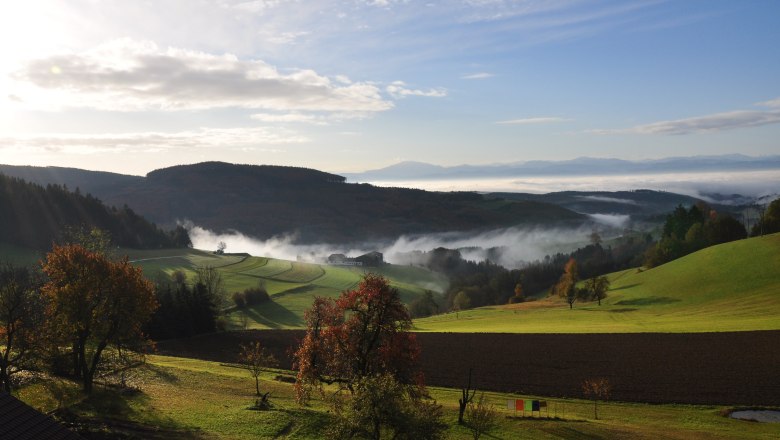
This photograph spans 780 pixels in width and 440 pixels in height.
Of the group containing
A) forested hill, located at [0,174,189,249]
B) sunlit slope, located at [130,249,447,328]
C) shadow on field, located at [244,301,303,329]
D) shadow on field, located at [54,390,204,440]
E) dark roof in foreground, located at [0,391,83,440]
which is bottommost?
shadow on field, located at [244,301,303,329]

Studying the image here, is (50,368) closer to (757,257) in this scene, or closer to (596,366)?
(596,366)

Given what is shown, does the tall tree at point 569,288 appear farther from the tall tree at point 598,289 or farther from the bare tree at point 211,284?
→ the bare tree at point 211,284

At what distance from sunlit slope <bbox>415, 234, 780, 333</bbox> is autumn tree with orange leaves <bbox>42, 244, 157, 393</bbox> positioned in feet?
202

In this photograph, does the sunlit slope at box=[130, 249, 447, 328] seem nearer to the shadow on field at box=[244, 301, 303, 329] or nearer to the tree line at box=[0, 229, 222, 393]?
the shadow on field at box=[244, 301, 303, 329]

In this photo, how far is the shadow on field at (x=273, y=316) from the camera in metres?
118

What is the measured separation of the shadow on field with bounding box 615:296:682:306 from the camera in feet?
341

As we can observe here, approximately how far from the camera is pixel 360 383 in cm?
2886

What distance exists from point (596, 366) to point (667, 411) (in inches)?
590

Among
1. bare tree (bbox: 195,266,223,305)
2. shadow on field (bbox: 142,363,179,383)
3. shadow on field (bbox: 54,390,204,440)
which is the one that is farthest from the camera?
bare tree (bbox: 195,266,223,305)

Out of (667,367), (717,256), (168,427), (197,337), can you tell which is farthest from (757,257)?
(168,427)

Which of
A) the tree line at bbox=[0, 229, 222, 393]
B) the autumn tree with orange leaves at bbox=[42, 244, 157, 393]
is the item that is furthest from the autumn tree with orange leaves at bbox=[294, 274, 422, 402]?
the tree line at bbox=[0, 229, 222, 393]

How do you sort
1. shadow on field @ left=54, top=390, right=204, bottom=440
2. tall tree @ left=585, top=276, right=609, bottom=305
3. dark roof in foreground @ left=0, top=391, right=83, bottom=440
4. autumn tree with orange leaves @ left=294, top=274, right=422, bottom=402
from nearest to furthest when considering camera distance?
dark roof in foreground @ left=0, top=391, right=83, bottom=440, shadow on field @ left=54, top=390, right=204, bottom=440, autumn tree with orange leaves @ left=294, top=274, right=422, bottom=402, tall tree @ left=585, top=276, right=609, bottom=305

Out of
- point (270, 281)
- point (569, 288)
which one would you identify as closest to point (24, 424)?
point (569, 288)

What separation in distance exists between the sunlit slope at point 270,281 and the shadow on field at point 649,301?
6955 centimetres
